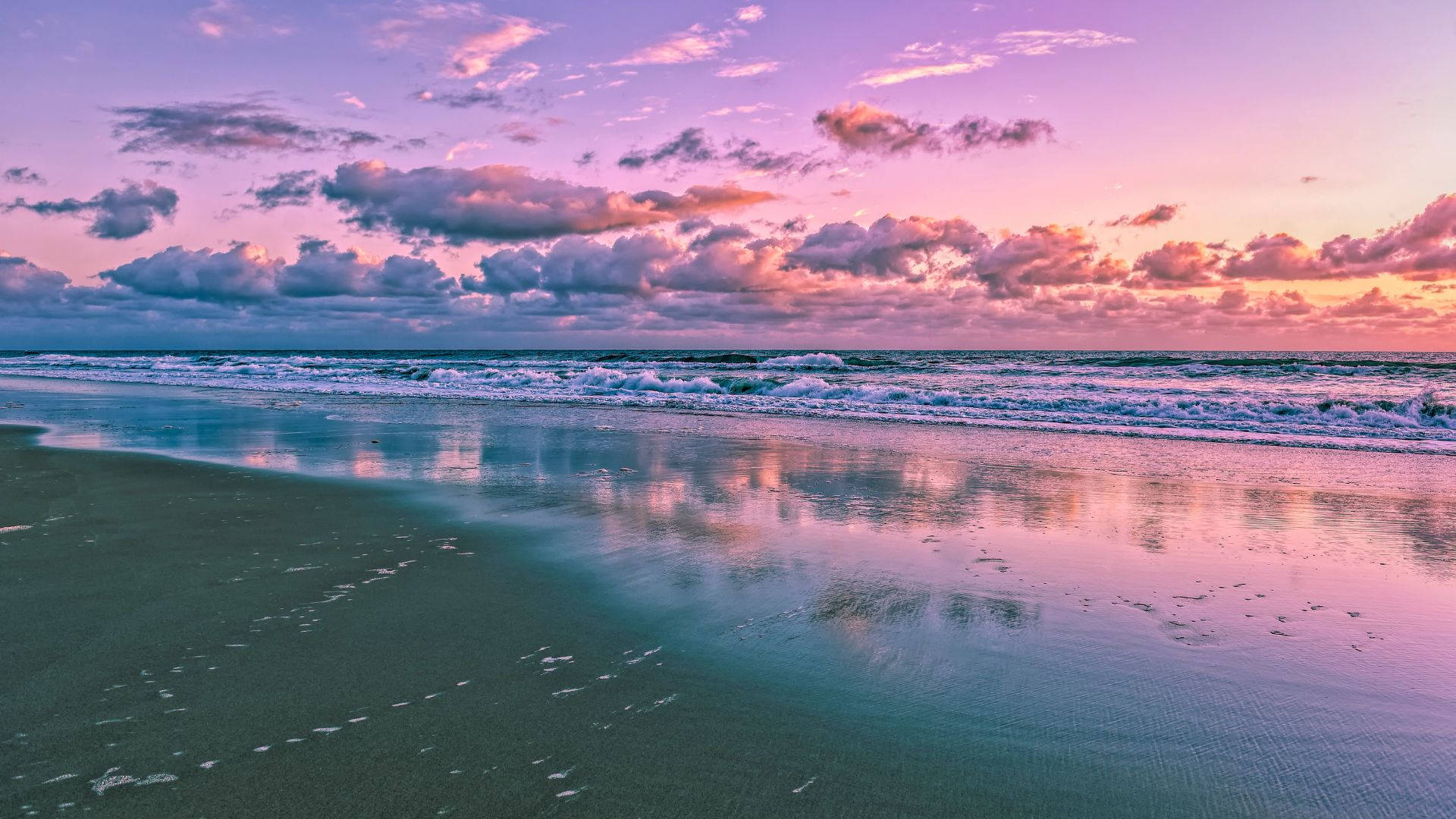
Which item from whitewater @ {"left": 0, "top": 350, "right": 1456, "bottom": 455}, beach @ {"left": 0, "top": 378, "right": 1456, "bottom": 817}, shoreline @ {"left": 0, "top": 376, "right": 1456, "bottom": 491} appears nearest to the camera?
beach @ {"left": 0, "top": 378, "right": 1456, "bottom": 817}

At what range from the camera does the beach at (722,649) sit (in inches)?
107

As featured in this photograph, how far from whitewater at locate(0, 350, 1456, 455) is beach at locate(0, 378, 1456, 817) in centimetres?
986

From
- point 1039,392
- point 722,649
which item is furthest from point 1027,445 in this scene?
point 1039,392

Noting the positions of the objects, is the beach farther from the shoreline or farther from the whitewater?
the whitewater

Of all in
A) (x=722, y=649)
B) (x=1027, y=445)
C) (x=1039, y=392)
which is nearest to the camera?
(x=722, y=649)

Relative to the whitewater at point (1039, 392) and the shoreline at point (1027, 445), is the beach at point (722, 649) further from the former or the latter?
the whitewater at point (1039, 392)

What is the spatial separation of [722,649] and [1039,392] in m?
26.0

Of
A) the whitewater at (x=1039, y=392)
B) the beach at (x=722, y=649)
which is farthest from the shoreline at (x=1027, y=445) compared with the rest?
the beach at (x=722, y=649)

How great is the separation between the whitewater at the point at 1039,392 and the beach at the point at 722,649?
9864 mm

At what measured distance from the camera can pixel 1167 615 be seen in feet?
15.0

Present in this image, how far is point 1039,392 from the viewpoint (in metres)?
27.3

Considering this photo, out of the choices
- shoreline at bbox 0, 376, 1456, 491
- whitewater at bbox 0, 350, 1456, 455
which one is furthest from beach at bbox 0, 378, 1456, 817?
whitewater at bbox 0, 350, 1456, 455

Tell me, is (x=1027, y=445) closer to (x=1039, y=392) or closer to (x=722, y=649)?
(x=722, y=649)

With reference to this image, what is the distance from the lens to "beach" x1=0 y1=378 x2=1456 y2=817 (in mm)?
2730
